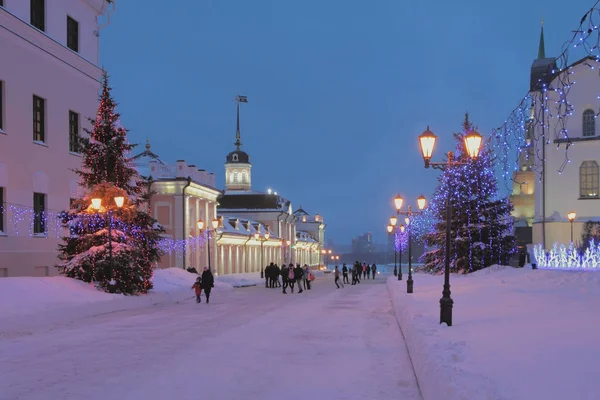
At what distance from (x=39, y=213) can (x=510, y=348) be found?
76.0 ft

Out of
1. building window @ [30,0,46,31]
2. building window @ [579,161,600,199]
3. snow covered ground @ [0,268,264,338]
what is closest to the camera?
snow covered ground @ [0,268,264,338]

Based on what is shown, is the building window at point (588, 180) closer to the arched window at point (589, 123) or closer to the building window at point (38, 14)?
the arched window at point (589, 123)

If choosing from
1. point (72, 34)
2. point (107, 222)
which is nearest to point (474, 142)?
point (107, 222)

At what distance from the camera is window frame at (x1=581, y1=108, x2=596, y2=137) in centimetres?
4534

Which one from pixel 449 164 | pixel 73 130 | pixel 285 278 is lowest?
pixel 285 278

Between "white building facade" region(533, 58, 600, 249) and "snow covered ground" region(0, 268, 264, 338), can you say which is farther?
"white building facade" region(533, 58, 600, 249)

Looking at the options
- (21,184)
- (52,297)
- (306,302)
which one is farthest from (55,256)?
(306,302)

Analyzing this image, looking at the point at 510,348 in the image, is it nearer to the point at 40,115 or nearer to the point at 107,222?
the point at 107,222

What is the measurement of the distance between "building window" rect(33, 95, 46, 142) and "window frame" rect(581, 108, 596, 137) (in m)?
37.1

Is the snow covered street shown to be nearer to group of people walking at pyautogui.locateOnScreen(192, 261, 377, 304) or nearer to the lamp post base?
the lamp post base

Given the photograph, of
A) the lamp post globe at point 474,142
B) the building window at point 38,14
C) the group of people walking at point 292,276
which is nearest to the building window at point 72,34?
the building window at point 38,14

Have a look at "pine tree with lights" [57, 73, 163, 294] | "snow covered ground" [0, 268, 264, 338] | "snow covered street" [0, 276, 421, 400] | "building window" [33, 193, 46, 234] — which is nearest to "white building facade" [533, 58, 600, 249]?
"pine tree with lights" [57, 73, 163, 294]

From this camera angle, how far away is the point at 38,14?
26.5 metres

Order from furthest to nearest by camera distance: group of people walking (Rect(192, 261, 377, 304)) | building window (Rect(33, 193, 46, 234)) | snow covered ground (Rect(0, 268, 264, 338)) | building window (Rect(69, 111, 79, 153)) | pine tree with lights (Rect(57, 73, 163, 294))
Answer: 1. building window (Rect(69, 111, 79, 153))
2. building window (Rect(33, 193, 46, 234))
3. group of people walking (Rect(192, 261, 377, 304))
4. pine tree with lights (Rect(57, 73, 163, 294))
5. snow covered ground (Rect(0, 268, 264, 338))
